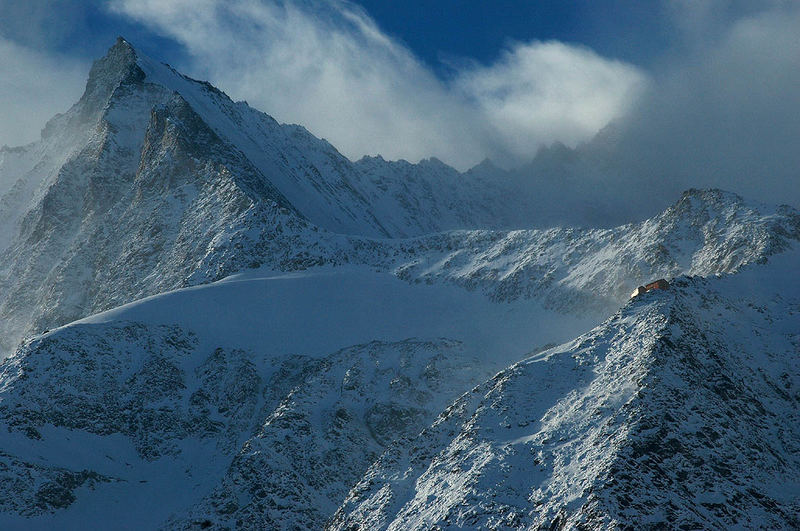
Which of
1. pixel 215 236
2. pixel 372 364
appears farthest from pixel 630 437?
pixel 215 236

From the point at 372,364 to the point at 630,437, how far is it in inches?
1306

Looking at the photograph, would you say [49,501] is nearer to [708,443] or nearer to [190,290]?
[190,290]

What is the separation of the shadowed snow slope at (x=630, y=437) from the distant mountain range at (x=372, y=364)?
0.14 m

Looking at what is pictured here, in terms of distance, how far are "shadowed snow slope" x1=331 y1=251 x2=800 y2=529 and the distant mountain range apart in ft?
0.47

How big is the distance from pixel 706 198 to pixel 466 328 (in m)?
28.5

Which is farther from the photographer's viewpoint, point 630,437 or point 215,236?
point 215,236

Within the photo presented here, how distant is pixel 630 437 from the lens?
40.4 meters

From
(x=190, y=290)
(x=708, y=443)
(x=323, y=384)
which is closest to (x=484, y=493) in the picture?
(x=708, y=443)

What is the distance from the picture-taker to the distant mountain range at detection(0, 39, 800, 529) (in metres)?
42.0

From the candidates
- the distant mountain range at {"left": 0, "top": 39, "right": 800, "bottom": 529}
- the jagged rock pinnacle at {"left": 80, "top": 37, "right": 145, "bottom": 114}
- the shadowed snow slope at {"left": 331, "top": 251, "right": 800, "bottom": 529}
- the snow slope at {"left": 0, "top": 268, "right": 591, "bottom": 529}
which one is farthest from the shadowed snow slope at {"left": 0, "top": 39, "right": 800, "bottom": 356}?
the shadowed snow slope at {"left": 331, "top": 251, "right": 800, "bottom": 529}

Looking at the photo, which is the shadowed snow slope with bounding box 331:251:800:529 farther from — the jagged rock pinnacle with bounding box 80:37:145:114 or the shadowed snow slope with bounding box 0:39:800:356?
the jagged rock pinnacle with bounding box 80:37:145:114

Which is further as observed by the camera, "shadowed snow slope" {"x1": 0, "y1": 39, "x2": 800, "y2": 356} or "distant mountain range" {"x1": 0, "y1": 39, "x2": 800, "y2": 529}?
"shadowed snow slope" {"x1": 0, "y1": 39, "x2": 800, "y2": 356}

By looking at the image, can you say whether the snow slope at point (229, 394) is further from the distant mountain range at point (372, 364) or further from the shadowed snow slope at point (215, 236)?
the shadowed snow slope at point (215, 236)

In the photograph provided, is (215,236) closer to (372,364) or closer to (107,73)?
(372,364)
